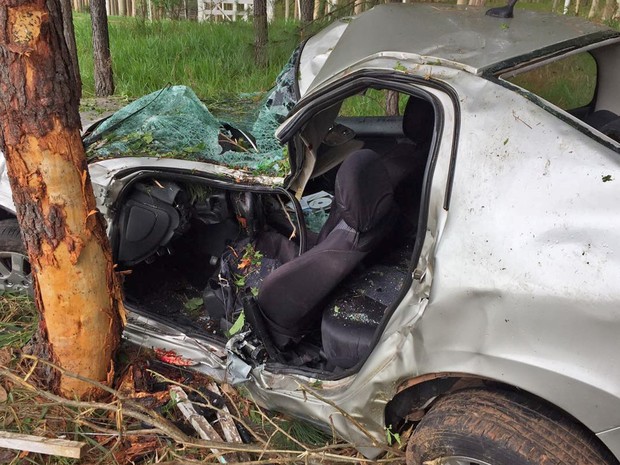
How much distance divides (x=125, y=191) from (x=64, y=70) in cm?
64

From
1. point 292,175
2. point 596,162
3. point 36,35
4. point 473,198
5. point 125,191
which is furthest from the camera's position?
point 125,191

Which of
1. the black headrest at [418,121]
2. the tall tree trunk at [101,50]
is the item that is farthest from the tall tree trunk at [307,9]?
the black headrest at [418,121]

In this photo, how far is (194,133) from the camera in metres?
2.82

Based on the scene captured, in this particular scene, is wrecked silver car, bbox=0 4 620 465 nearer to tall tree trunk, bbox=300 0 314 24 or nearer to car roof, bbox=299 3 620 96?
car roof, bbox=299 3 620 96

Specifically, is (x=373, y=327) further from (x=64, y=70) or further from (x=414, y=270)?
(x=64, y=70)

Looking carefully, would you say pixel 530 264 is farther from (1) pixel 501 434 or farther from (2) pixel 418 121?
(2) pixel 418 121

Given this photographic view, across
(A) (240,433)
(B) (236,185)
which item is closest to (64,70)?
(B) (236,185)

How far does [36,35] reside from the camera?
2055 millimetres

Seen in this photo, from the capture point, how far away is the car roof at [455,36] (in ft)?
6.15

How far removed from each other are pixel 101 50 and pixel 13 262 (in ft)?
12.0

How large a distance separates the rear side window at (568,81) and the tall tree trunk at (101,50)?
16.2 feet

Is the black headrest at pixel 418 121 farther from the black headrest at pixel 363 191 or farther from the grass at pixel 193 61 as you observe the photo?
the grass at pixel 193 61

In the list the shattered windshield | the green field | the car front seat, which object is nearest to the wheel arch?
the car front seat

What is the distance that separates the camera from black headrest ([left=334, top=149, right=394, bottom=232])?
217 centimetres
